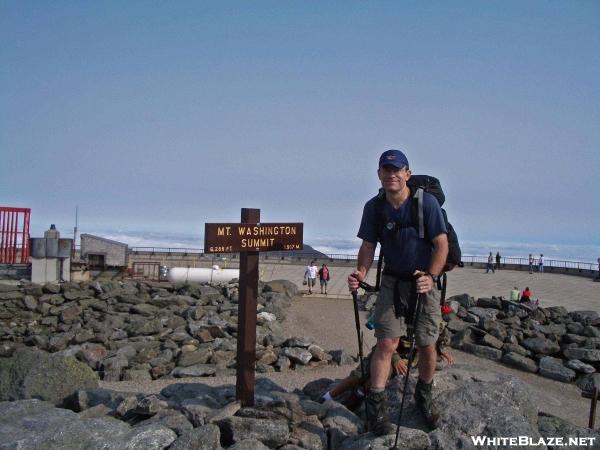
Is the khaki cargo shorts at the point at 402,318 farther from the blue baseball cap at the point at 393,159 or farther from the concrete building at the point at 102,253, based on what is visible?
the concrete building at the point at 102,253

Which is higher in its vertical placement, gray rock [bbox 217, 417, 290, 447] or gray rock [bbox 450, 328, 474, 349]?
gray rock [bbox 217, 417, 290, 447]

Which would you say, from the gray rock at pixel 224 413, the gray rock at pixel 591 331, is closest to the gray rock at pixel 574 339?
the gray rock at pixel 591 331

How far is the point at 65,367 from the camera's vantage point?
6.50 meters

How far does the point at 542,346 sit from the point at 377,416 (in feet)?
29.8

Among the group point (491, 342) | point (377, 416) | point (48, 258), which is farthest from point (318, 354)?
point (48, 258)

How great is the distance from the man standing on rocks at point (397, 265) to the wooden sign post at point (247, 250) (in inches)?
50.5

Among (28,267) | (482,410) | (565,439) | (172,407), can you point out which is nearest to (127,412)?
(172,407)

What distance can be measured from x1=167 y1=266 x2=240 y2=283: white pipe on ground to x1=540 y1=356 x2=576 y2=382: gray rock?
1293cm

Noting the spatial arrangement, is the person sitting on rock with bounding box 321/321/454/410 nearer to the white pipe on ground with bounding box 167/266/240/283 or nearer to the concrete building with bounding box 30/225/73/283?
the white pipe on ground with bounding box 167/266/240/283

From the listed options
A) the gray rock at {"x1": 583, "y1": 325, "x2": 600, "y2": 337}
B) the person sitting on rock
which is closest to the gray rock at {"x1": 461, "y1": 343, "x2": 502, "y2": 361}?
the gray rock at {"x1": 583, "y1": 325, "x2": 600, "y2": 337}

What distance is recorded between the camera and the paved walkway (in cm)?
2238

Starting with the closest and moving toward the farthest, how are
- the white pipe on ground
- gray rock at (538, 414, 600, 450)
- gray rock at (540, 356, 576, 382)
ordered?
1. gray rock at (538, 414, 600, 450)
2. gray rock at (540, 356, 576, 382)
3. the white pipe on ground

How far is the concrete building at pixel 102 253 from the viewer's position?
25172 millimetres

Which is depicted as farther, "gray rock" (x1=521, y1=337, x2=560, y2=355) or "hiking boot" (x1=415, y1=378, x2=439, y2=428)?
"gray rock" (x1=521, y1=337, x2=560, y2=355)
